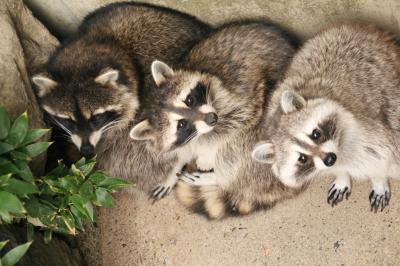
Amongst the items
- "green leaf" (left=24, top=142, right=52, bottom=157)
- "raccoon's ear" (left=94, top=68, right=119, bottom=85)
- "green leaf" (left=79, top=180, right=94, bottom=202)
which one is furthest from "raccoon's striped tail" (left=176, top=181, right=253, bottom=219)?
"green leaf" (left=24, top=142, right=52, bottom=157)

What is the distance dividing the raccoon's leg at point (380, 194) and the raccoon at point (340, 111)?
4 centimetres

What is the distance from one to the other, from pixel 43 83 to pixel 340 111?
1.50m

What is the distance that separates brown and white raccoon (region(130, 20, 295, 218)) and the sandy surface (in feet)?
0.49

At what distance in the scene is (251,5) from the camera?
3287mm

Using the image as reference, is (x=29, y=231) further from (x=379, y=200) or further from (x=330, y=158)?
(x=379, y=200)

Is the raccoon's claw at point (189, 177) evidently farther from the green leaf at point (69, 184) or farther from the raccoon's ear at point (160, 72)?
the green leaf at point (69, 184)

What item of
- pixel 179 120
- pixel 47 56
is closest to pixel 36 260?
pixel 179 120

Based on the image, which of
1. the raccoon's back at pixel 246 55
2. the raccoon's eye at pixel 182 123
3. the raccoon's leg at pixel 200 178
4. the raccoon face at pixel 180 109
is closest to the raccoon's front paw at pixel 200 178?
the raccoon's leg at pixel 200 178

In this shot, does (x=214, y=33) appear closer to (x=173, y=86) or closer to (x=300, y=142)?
(x=173, y=86)

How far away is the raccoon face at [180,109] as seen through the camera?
3.10 metres

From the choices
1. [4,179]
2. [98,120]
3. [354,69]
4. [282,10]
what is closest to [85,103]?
[98,120]

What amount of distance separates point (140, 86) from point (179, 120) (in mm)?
375

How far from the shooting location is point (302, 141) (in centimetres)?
283

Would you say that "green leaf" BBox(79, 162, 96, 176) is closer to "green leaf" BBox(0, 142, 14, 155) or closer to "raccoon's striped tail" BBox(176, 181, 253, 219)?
"green leaf" BBox(0, 142, 14, 155)
